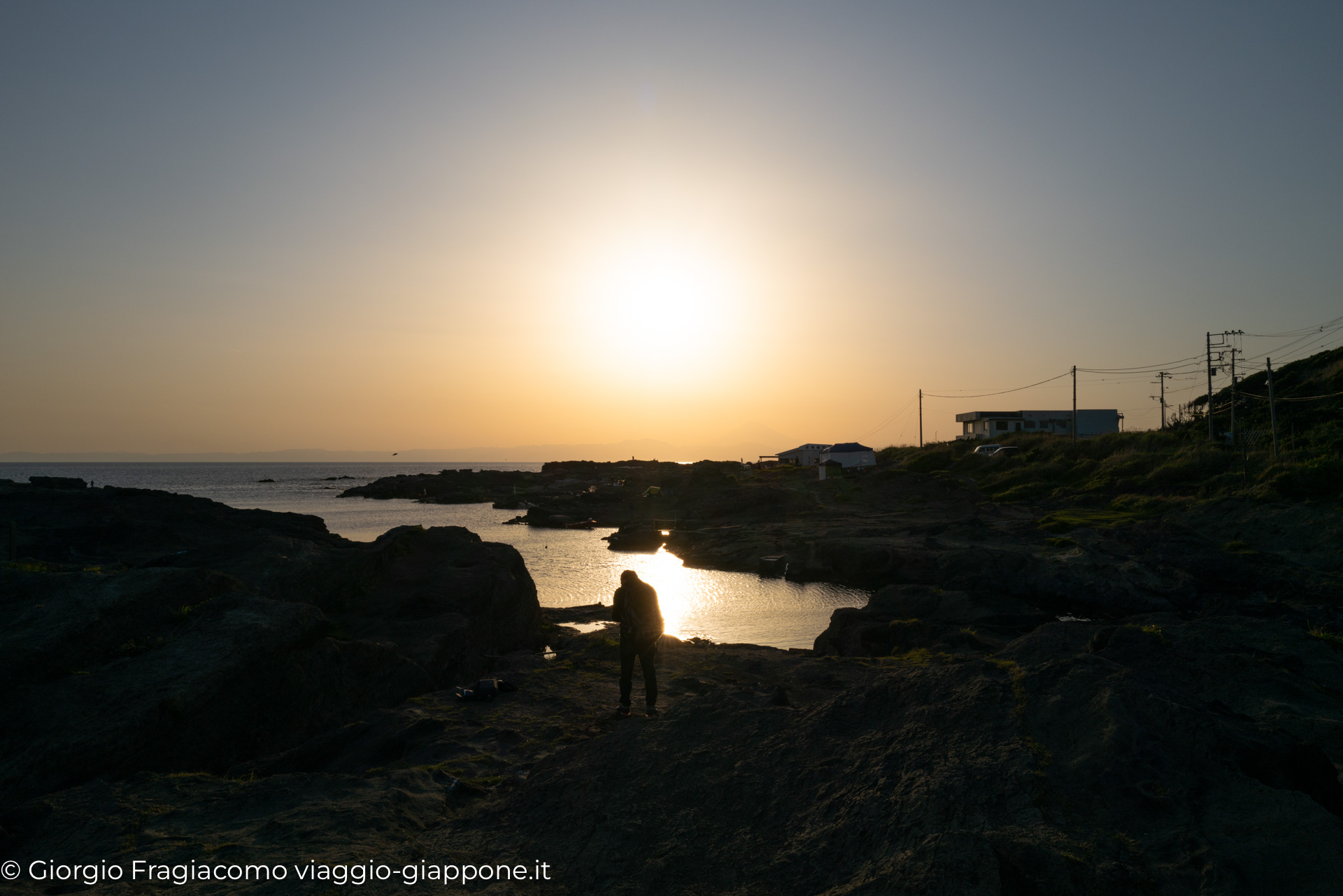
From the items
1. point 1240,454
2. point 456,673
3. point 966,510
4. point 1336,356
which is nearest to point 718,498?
point 966,510

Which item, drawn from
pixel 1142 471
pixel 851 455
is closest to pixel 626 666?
pixel 1142 471

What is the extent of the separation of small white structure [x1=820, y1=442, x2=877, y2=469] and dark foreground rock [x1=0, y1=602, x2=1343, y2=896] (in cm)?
9288

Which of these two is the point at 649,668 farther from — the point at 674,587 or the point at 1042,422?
the point at 1042,422

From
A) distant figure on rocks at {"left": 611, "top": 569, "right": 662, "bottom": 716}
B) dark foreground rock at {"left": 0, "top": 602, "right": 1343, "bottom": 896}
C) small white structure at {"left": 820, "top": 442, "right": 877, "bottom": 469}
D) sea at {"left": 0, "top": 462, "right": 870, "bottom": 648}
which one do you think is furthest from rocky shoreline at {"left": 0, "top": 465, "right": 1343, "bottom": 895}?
small white structure at {"left": 820, "top": 442, "right": 877, "bottom": 469}

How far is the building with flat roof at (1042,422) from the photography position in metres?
107

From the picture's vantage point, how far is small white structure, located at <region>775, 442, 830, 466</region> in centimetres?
12150

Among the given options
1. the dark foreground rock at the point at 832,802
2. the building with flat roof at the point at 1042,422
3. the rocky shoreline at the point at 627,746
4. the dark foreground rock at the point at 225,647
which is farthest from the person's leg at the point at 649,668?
the building with flat roof at the point at 1042,422

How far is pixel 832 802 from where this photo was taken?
6344 mm

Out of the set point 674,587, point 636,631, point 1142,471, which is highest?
point 1142,471

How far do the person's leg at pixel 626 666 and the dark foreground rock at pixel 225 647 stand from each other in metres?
4.01

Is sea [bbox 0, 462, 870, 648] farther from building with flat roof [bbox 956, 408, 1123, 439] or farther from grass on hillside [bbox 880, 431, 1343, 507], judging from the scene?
building with flat roof [bbox 956, 408, 1123, 439]

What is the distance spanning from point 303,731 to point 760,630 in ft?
57.1

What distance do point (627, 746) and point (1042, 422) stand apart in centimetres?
12021

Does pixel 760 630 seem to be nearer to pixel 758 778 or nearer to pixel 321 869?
pixel 758 778
